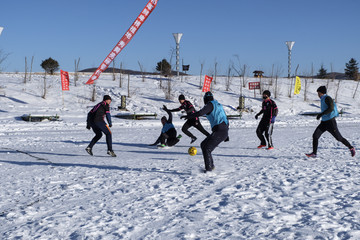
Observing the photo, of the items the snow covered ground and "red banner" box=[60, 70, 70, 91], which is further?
"red banner" box=[60, 70, 70, 91]

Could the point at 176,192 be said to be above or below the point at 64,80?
below

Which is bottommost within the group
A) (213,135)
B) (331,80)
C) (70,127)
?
(70,127)

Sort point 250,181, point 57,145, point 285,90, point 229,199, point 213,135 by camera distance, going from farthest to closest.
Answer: point 285,90 → point 57,145 → point 213,135 → point 250,181 → point 229,199

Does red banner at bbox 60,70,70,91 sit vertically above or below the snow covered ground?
above

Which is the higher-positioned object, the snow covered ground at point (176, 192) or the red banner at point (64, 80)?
the red banner at point (64, 80)

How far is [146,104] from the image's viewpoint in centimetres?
3155

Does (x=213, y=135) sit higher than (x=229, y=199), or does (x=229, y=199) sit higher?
(x=213, y=135)

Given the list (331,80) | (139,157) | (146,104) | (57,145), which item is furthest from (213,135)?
(331,80)

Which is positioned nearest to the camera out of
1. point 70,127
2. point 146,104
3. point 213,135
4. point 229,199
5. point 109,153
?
point 229,199

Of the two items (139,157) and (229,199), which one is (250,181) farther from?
(139,157)

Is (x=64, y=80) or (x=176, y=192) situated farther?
(x=64, y=80)

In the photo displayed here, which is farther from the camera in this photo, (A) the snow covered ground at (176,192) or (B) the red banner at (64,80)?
(B) the red banner at (64,80)

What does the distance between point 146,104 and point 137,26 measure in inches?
440

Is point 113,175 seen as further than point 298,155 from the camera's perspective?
No
